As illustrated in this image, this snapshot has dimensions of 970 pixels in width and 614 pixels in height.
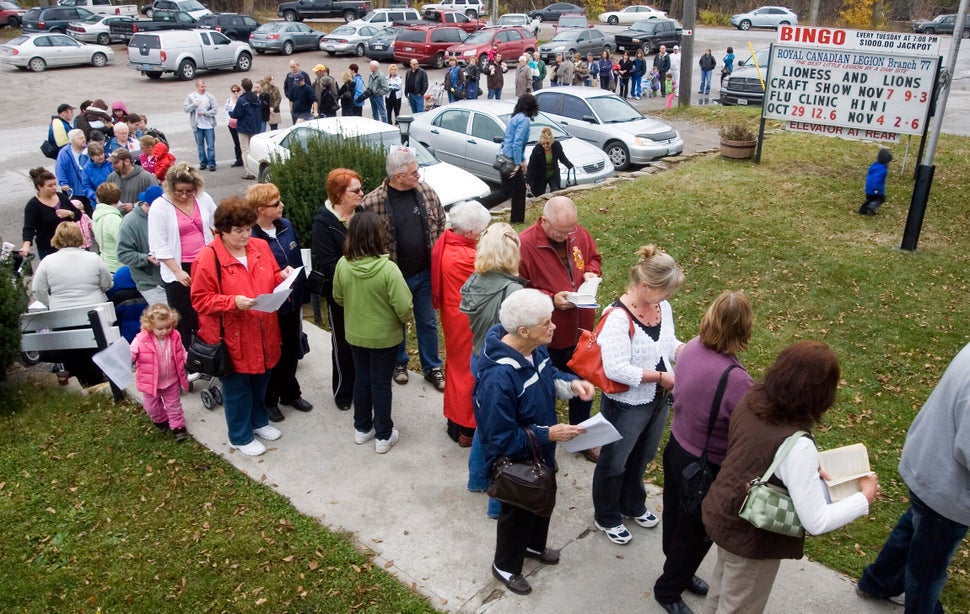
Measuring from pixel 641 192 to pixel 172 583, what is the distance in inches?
364

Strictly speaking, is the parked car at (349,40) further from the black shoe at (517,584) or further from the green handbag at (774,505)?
the green handbag at (774,505)

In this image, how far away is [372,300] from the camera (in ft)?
16.9

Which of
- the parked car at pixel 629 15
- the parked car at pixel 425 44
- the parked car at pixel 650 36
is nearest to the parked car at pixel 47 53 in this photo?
the parked car at pixel 425 44

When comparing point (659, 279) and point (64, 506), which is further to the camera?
point (64, 506)

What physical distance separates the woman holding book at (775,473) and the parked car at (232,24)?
3636cm

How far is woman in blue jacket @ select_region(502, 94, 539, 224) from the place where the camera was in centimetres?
1060

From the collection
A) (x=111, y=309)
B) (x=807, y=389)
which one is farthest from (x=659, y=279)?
(x=111, y=309)

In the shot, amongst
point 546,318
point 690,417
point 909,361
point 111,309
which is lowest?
point 909,361

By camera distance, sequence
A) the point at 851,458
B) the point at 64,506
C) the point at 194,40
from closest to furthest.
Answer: the point at 851,458
the point at 64,506
the point at 194,40

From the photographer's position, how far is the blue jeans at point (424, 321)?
20.6ft

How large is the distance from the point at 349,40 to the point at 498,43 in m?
6.82

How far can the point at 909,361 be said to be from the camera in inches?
266

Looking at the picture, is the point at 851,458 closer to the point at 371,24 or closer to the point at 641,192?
the point at 641,192

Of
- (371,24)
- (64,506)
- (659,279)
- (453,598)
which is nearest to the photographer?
(659,279)
